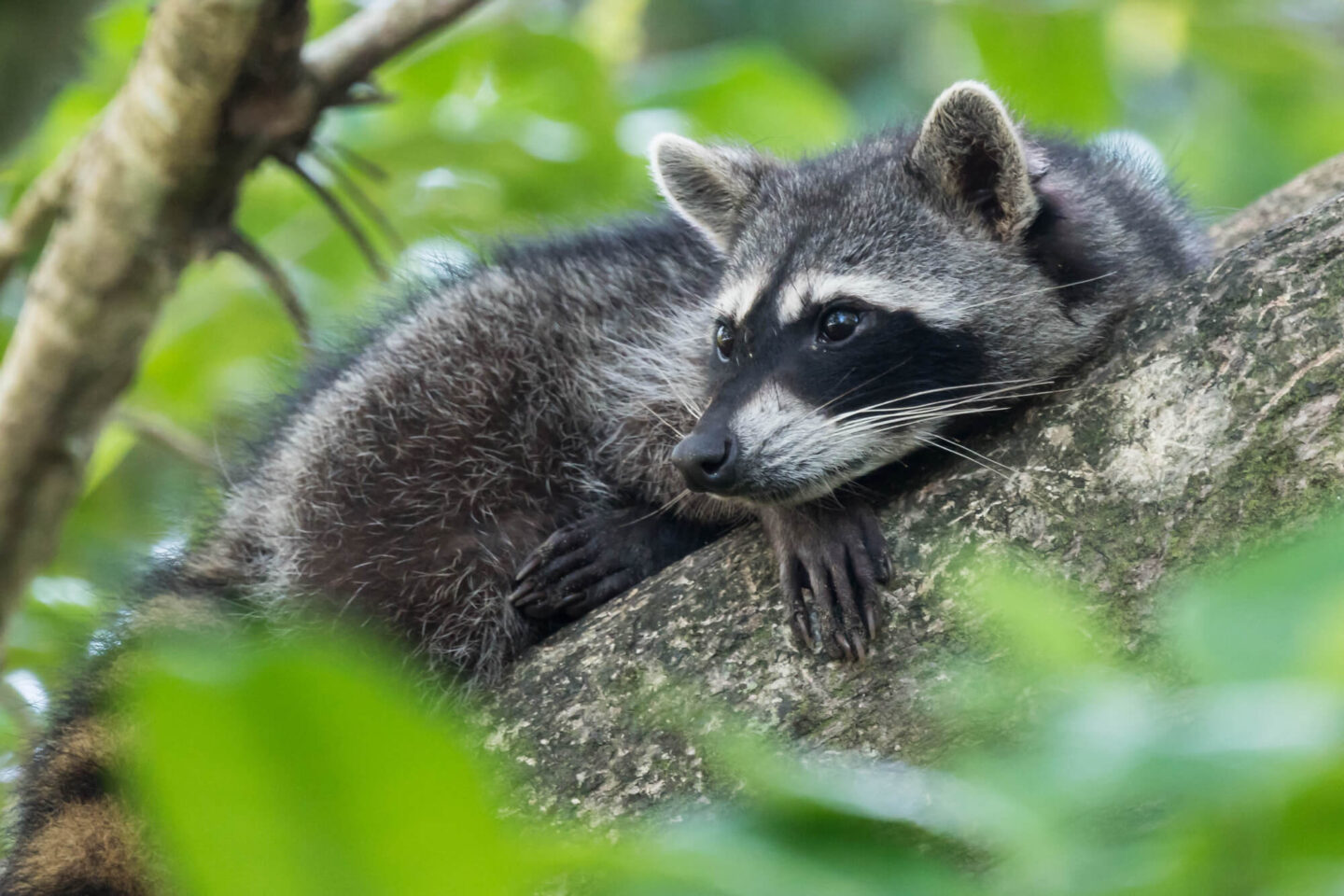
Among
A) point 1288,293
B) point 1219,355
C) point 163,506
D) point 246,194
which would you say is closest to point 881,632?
point 1219,355

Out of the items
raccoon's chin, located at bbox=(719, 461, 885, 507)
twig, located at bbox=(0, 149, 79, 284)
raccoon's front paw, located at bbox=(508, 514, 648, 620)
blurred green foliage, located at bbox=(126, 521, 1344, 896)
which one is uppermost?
twig, located at bbox=(0, 149, 79, 284)

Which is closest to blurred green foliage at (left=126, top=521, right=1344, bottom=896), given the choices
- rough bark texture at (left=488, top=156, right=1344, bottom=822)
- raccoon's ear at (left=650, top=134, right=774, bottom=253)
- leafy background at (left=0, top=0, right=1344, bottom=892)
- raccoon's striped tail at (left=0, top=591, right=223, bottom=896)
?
rough bark texture at (left=488, top=156, right=1344, bottom=822)

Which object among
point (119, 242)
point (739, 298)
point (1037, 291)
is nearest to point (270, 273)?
point (119, 242)

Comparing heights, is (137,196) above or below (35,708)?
above

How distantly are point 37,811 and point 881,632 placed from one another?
2040mm

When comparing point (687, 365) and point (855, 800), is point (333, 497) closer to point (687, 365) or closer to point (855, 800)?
point (687, 365)

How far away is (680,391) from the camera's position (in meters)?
3.93

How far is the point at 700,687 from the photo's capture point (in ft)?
9.08

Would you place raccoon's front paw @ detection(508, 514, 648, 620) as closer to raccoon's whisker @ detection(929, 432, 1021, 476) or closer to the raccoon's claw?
the raccoon's claw

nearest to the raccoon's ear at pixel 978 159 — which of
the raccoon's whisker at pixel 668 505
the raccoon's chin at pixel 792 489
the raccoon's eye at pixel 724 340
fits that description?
the raccoon's eye at pixel 724 340

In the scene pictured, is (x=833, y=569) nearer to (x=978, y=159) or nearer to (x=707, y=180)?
(x=978, y=159)

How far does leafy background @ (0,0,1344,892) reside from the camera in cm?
448

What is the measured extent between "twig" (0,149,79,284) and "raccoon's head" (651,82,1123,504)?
1665mm

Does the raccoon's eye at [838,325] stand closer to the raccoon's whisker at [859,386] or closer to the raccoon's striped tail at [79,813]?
the raccoon's whisker at [859,386]
